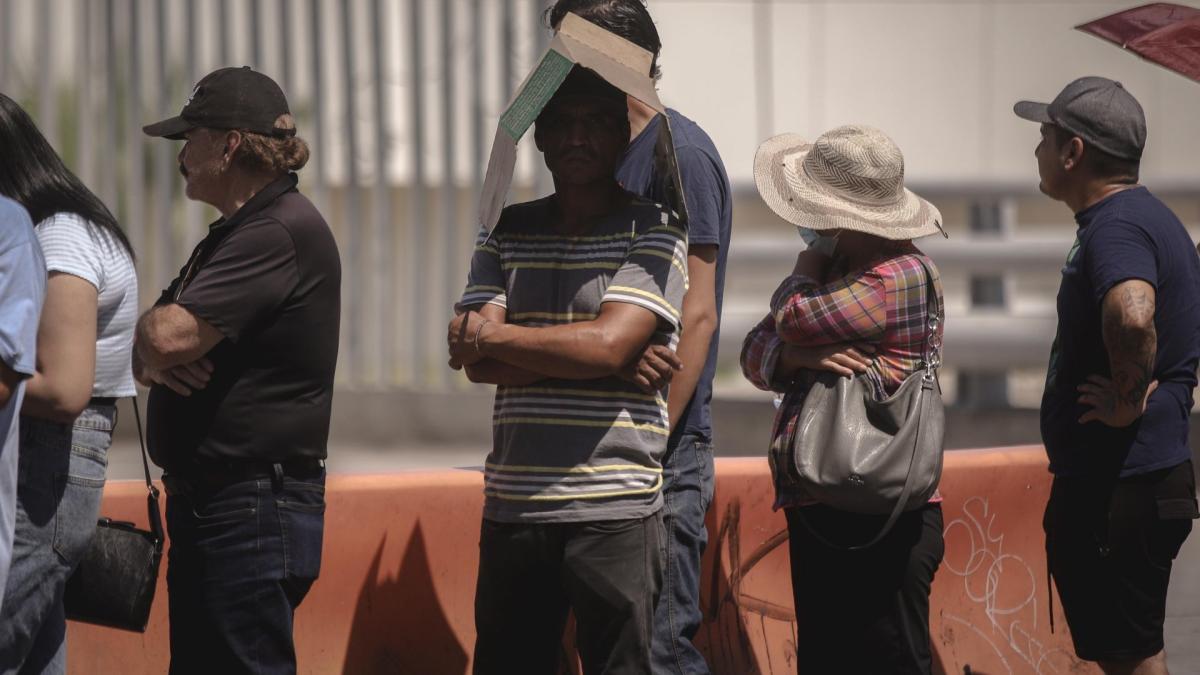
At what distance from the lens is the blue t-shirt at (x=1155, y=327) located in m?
4.29

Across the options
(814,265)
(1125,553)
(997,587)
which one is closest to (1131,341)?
(1125,553)

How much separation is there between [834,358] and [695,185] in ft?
1.85

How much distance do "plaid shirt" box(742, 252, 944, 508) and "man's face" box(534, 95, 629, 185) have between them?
743 mm

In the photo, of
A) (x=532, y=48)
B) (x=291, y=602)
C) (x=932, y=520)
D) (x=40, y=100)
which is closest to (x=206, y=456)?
(x=291, y=602)

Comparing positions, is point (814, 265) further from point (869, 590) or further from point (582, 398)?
point (582, 398)

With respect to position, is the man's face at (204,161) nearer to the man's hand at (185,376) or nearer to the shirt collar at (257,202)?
the shirt collar at (257,202)

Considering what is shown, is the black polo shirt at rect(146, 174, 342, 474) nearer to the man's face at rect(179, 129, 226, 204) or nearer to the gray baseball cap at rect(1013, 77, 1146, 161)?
the man's face at rect(179, 129, 226, 204)

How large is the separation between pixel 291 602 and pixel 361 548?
0.97m

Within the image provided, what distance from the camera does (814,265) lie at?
4.30 metres

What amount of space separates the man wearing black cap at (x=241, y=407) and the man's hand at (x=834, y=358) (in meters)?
1.20

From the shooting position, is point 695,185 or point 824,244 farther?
point 824,244

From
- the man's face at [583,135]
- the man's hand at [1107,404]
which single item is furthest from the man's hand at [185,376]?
the man's hand at [1107,404]

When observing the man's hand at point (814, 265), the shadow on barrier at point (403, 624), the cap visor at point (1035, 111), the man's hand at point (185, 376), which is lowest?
the shadow on barrier at point (403, 624)

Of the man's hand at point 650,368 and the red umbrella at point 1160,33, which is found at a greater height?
the red umbrella at point 1160,33
